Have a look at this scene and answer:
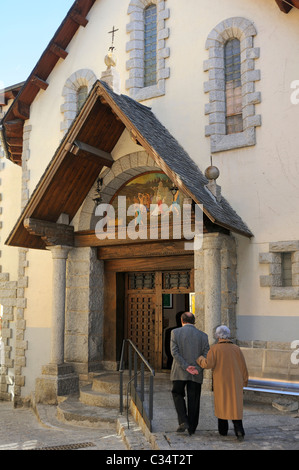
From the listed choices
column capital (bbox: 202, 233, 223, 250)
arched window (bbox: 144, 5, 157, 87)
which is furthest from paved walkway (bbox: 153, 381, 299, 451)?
arched window (bbox: 144, 5, 157, 87)

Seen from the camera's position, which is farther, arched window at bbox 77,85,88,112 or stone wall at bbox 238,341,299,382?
arched window at bbox 77,85,88,112

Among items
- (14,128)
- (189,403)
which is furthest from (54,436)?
(14,128)

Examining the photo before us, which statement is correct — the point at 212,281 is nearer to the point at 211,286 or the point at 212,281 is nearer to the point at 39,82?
the point at 211,286

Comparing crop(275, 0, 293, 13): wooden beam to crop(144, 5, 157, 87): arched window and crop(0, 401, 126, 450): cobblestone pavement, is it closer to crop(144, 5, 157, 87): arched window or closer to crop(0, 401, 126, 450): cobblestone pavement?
crop(144, 5, 157, 87): arched window

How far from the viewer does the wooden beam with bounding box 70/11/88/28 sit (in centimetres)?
1165

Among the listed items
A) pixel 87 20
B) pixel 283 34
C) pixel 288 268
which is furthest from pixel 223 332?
pixel 87 20

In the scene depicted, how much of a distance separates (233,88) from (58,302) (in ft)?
18.3

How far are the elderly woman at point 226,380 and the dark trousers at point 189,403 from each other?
28 cm

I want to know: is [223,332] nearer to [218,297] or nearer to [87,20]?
[218,297]

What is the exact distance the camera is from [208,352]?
5703mm

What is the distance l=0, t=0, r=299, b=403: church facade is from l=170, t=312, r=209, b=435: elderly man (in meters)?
2.19

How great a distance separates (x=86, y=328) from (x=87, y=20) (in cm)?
727

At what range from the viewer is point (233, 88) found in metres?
9.67

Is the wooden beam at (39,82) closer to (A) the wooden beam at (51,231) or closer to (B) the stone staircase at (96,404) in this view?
(A) the wooden beam at (51,231)
